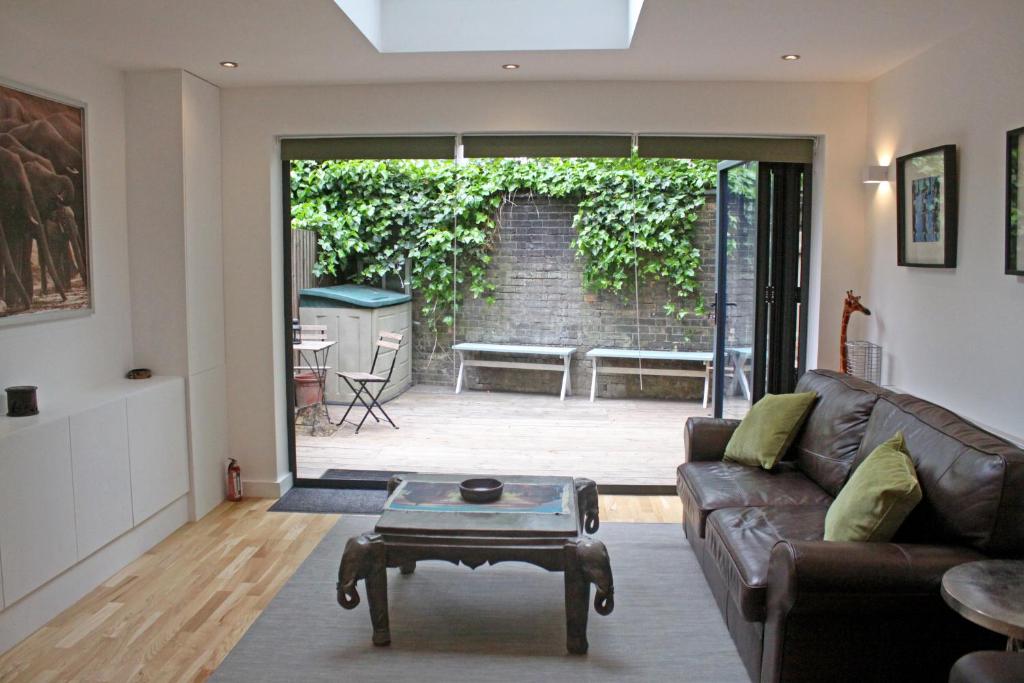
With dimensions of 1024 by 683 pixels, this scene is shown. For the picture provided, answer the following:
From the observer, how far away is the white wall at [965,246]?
124 inches

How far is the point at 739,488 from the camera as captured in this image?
3.50 metres

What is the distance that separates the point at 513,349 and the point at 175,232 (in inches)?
147

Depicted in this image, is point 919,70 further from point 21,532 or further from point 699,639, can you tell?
point 21,532

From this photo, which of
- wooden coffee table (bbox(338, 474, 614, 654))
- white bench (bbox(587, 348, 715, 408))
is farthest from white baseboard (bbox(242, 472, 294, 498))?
white bench (bbox(587, 348, 715, 408))

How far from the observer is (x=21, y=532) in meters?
3.06

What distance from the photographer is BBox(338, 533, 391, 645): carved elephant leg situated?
293 cm

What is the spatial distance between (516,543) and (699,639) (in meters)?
0.81

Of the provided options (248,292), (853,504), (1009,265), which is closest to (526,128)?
(248,292)

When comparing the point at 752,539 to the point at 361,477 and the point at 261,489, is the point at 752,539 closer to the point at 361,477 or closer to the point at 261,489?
the point at 361,477

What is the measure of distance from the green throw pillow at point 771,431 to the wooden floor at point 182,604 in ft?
2.65

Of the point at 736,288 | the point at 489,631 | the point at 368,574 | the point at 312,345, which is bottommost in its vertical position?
the point at 489,631

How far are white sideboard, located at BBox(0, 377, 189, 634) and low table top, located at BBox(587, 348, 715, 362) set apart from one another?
13.4 ft

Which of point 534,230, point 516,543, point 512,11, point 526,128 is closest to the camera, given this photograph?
point 516,543

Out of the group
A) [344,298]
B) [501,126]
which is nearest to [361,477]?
[501,126]
